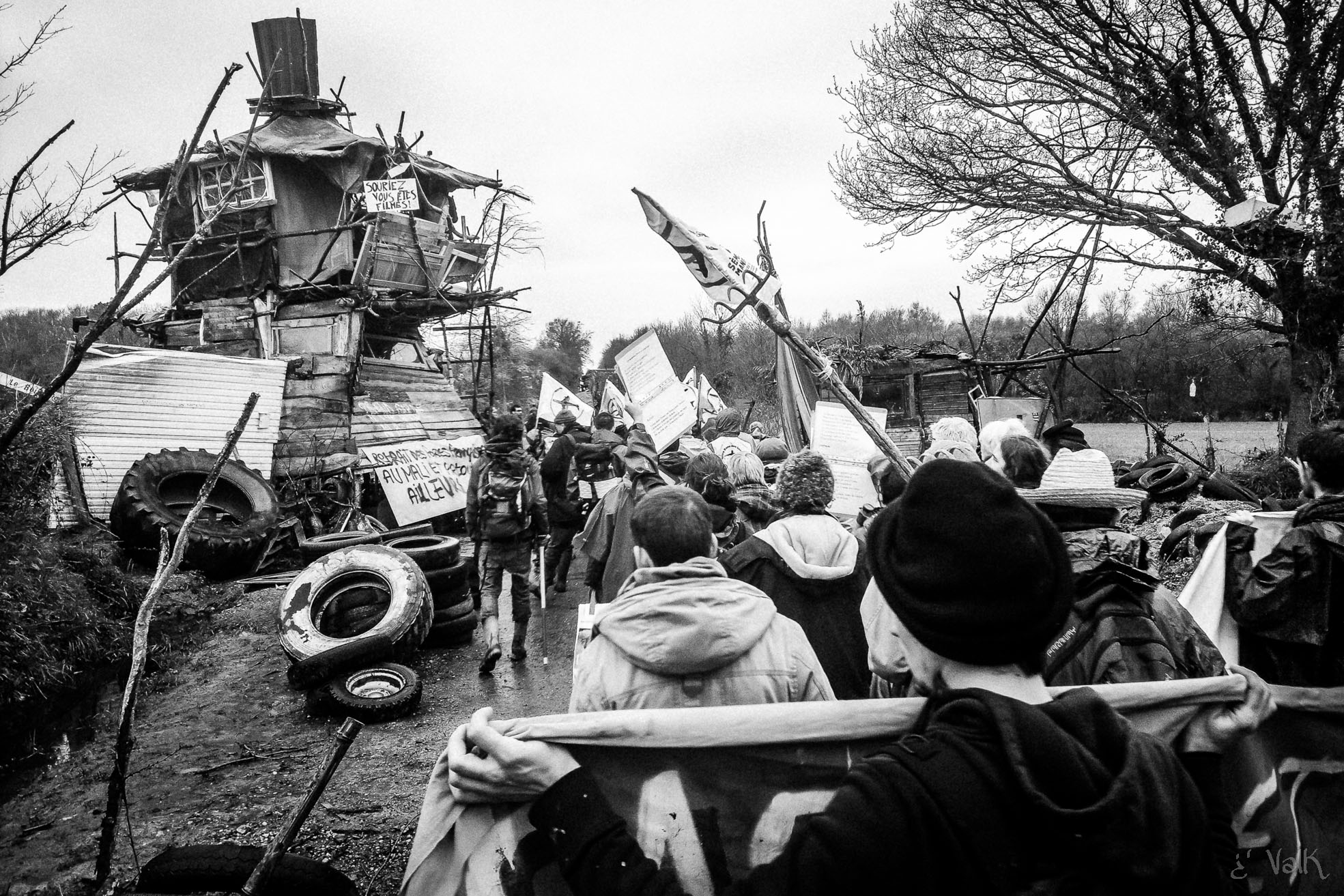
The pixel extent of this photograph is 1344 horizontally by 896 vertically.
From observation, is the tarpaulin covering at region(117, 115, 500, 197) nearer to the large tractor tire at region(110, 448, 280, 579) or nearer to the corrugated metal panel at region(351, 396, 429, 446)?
the corrugated metal panel at region(351, 396, 429, 446)

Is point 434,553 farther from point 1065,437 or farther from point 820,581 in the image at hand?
point 1065,437

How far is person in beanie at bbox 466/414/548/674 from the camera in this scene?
23.8 ft

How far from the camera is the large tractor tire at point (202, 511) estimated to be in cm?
985

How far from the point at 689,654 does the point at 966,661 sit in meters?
0.98

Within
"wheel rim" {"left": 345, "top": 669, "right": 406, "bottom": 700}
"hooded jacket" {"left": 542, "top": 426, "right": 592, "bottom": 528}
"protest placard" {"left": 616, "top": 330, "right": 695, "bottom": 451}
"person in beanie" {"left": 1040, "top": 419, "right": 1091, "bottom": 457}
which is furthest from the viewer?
"hooded jacket" {"left": 542, "top": 426, "right": 592, "bottom": 528}

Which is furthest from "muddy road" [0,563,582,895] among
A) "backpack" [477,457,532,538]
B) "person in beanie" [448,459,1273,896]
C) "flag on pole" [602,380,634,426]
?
"flag on pole" [602,380,634,426]

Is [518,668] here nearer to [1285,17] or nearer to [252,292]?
[1285,17]

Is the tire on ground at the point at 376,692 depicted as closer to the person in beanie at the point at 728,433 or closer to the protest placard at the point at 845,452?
the person in beanie at the point at 728,433

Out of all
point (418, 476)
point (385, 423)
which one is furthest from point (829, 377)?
point (385, 423)

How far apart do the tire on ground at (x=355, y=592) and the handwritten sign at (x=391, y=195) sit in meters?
16.3

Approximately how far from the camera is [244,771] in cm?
500

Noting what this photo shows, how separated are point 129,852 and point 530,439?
10.7 meters

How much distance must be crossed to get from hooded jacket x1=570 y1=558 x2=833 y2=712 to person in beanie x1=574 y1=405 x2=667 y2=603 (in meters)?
3.30

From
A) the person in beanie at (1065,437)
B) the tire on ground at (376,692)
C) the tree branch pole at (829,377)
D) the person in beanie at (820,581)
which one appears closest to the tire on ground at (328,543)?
the tire on ground at (376,692)
